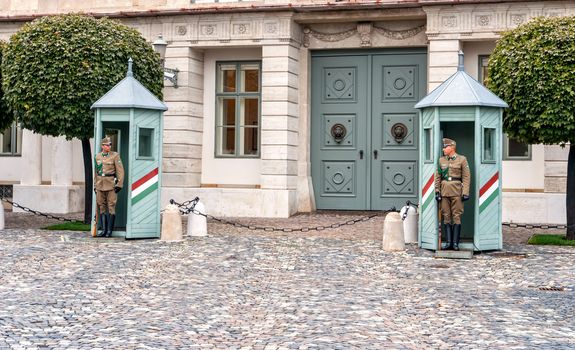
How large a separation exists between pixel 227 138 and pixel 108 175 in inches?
278

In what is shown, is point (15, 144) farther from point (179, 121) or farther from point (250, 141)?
point (250, 141)

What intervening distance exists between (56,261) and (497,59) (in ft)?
25.2

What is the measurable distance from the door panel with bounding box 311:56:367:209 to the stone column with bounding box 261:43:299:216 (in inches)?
37.4

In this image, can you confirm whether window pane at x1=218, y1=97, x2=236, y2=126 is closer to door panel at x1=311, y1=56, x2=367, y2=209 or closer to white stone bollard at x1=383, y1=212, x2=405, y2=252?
door panel at x1=311, y1=56, x2=367, y2=209

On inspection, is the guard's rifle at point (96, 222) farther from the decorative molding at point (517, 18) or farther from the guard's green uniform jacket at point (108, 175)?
the decorative molding at point (517, 18)

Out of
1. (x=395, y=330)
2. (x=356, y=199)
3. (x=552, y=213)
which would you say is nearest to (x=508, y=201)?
(x=552, y=213)

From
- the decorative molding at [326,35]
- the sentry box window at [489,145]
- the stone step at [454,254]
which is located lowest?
the stone step at [454,254]

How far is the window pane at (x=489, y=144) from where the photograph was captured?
13.9 meters

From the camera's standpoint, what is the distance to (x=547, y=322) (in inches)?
331

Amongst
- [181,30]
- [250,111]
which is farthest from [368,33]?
[181,30]

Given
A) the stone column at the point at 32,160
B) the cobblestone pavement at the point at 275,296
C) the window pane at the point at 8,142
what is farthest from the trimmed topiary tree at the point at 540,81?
the window pane at the point at 8,142

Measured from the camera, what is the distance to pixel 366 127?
2125cm

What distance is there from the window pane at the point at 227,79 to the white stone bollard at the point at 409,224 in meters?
8.04

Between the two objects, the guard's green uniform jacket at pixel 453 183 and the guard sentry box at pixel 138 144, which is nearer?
the guard's green uniform jacket at pixel 453 183
